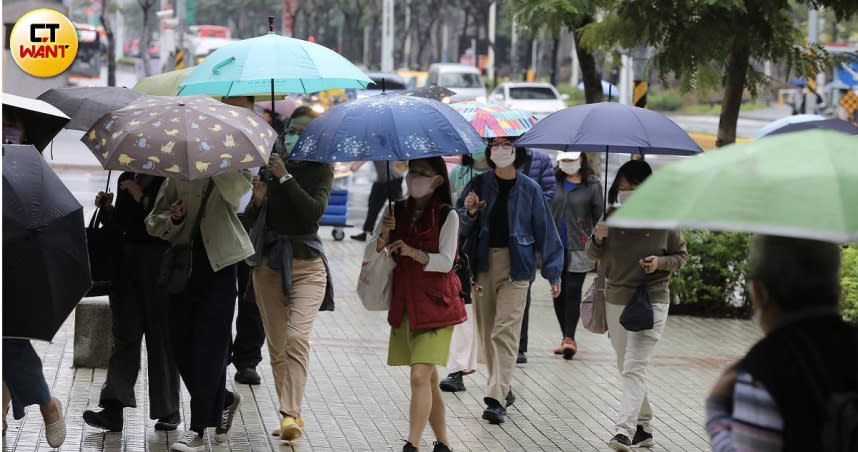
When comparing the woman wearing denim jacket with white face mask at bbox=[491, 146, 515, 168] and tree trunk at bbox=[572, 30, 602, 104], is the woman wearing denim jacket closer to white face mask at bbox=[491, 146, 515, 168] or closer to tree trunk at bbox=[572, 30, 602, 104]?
white face mask at bbox=[491, 146, 515, 168]

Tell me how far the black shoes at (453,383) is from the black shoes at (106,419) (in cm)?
248

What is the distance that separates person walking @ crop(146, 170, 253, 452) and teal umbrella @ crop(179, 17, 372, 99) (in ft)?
1.82

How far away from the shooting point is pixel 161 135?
6.46 meters

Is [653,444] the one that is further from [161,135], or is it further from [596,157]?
[596,157]

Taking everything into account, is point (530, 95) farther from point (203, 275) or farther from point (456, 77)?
point (203, 275)

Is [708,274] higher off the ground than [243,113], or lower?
lower

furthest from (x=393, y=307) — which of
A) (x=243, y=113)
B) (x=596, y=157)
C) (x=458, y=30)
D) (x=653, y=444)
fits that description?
(x=458, y=30)

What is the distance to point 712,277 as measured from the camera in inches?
503

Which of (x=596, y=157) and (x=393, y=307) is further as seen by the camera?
(x=596, y=157)

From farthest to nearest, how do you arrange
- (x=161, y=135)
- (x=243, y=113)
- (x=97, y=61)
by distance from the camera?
(x=97, y=61) < (x=243, y=113) < (x=161, y=135)

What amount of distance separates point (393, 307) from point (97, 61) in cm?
5086

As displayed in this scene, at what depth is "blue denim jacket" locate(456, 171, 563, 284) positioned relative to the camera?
26.9ft

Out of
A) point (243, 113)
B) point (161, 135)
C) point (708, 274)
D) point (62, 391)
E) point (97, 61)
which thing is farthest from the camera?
point (97, 61)

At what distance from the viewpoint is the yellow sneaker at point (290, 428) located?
23.9ft
